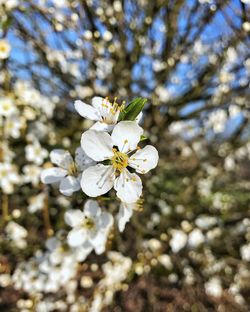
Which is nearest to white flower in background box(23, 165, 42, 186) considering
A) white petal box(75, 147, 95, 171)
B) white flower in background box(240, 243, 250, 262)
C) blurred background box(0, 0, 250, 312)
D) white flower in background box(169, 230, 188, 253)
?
blurred background box(0, 0, 250, 312)

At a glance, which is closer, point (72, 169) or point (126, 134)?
point (126, 134)

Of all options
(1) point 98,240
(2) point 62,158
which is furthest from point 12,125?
(1) point 98,240

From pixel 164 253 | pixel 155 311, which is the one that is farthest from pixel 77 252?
pixel 155 311

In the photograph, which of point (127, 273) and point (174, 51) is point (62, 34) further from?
point (127, 273)

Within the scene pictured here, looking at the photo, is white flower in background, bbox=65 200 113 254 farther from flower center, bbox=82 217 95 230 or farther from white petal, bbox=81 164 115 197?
white petal, bbox=81 164 115 197

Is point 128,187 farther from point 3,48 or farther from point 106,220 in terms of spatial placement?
point 3,48

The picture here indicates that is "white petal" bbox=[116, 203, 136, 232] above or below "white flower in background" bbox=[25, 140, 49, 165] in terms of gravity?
above
